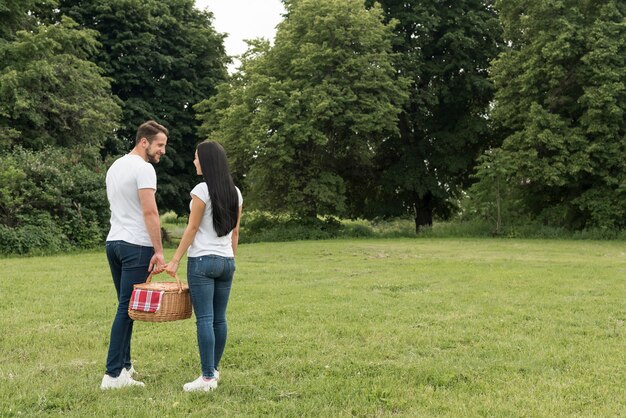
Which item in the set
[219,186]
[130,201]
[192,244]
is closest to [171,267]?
[192,244]

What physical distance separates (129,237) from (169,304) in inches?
25.8

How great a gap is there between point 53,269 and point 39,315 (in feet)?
18.9

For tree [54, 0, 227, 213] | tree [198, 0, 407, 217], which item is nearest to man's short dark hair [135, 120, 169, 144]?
tree [198, 0, 407, 217]

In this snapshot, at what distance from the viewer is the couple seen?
197 inches

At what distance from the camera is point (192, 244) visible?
5.04m

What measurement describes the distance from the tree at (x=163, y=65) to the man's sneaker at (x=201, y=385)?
2433 centimetres

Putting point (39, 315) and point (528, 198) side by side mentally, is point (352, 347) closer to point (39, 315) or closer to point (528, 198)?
point (39, 315)

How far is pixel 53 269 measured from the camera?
531 inches

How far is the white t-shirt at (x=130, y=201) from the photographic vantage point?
5.09 m

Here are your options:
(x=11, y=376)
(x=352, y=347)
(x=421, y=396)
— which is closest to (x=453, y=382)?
(x=421, y=396)

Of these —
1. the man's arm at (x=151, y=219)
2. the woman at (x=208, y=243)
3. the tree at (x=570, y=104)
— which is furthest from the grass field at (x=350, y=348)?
the tree at (x=570, y=104)

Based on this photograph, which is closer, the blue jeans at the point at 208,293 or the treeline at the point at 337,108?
the blue jeans at the point at 208,293

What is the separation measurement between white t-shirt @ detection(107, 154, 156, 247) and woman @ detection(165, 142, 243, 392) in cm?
39

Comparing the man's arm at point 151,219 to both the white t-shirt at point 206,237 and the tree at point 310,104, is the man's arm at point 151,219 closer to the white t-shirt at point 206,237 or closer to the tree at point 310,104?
the white t-shirt at point 206,237
